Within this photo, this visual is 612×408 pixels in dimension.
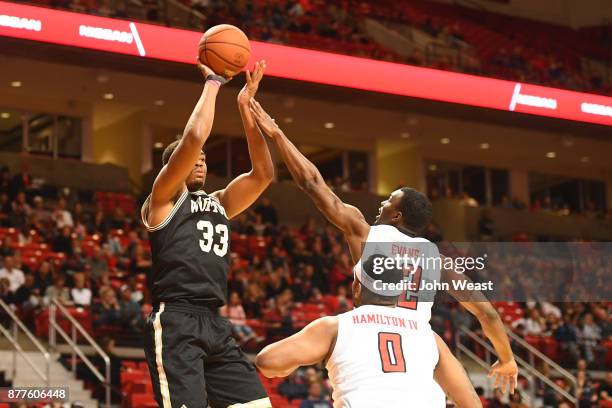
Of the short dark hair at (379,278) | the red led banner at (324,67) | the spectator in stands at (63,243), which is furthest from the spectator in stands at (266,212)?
the short dark hair at (379,278)

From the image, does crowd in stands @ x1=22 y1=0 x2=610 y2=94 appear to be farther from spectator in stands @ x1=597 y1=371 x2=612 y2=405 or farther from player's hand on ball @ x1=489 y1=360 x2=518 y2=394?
player's hand on ball @ x1=489 y1=360 x2=518 y2=394

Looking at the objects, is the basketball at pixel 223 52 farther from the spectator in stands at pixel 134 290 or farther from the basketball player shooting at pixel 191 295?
the spectator in stands at pixel 134 290

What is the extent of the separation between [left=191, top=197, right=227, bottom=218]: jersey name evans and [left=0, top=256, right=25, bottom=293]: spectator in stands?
8.51 metres

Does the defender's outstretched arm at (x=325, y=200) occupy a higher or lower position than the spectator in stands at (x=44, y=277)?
lower

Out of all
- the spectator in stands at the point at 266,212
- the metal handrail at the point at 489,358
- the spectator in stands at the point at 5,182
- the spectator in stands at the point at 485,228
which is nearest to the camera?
the metal handrail at the point at 489,358

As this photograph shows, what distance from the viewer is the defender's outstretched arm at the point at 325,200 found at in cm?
505

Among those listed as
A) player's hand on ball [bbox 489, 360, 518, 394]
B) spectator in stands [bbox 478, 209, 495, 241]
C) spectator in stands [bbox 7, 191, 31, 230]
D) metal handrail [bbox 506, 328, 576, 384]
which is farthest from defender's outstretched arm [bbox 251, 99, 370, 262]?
spectator in stands [bbox 478, 209, 495, 241]

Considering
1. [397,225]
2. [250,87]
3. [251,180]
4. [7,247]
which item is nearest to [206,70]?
[250,87]

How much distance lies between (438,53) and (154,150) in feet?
21.0

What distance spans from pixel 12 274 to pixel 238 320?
116 inches

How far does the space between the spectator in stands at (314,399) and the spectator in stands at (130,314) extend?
224 cm

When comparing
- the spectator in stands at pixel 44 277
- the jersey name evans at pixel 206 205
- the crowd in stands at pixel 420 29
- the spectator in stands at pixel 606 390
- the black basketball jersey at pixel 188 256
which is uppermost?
the crowd in stands at pixel 420 29

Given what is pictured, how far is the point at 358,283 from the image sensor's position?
4.71m

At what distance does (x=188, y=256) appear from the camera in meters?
5.16
